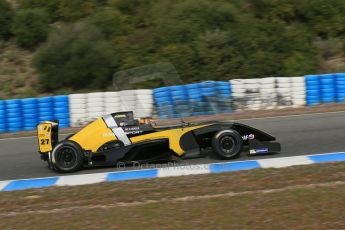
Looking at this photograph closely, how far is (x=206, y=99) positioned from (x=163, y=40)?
22.8ft

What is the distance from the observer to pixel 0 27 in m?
24.2

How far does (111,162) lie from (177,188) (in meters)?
2.11

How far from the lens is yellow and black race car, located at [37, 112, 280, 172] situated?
7.85 metres

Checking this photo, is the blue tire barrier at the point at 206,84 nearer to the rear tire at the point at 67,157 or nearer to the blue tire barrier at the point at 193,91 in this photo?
the blue tire barrier at the point at 193,91

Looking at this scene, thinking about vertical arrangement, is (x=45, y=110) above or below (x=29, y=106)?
below

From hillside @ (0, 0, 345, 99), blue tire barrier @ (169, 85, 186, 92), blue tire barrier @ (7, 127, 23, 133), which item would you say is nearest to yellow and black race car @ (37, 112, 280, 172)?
blue tire barrier @ (169, 85, 186, 92)

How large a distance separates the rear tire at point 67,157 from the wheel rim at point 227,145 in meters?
2.23

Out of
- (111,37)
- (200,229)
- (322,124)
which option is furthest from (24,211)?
(111,37)

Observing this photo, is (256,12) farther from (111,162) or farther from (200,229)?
(200,229)

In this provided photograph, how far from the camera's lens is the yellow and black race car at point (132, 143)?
309 inches

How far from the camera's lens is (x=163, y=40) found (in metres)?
22.2

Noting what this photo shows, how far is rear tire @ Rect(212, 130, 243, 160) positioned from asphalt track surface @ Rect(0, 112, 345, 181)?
24 cm

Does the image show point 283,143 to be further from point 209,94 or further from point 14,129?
point 14,129

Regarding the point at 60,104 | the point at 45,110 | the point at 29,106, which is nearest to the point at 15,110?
the point at 29,106
